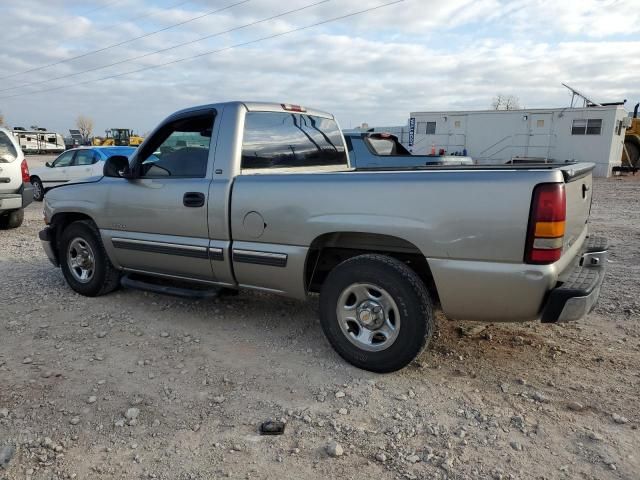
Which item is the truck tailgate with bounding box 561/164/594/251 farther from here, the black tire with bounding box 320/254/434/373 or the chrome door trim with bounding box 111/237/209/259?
the chrome door trim with bounding box 111/237/209/259

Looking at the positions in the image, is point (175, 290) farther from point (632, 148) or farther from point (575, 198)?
point (632, 148)

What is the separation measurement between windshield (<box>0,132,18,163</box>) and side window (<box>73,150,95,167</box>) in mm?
4533

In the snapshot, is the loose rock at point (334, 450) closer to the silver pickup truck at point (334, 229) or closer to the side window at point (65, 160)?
the silver pickup truck at point (334, 229)

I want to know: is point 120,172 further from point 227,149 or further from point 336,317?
point 336,317

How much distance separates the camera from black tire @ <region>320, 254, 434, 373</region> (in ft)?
10.7

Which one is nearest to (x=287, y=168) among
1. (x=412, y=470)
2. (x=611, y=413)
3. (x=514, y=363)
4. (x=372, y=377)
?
(x=372, y=377)

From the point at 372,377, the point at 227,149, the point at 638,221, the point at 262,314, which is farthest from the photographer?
the point at 638,221

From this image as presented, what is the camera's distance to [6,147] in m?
9.11

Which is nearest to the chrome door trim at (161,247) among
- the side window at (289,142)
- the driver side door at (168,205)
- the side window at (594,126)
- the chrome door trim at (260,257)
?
the driver side door at (168,205)

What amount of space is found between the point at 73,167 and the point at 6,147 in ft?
16.8

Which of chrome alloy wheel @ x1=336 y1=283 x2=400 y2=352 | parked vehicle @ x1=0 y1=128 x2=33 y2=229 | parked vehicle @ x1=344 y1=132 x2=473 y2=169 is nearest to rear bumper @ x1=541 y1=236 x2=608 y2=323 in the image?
chrome alloy wheel @ x1=336 y1=283 x2=400 y2=352

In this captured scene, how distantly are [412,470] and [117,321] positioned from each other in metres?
3.09

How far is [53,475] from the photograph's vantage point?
251cm

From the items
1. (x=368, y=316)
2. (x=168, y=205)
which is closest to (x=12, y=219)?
(x=168, y=205)
